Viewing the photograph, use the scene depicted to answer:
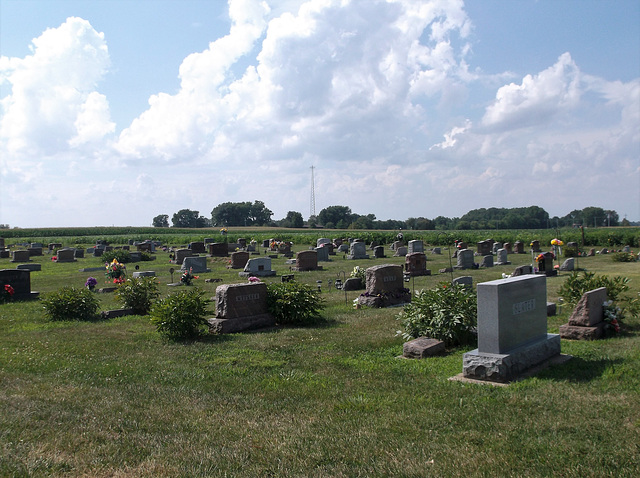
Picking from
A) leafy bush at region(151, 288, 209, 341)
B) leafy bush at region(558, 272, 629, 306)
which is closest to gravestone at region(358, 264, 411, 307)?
leafy bush at region(558, 272, 629, 306)

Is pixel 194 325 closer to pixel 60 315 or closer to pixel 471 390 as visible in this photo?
pixel 60 315

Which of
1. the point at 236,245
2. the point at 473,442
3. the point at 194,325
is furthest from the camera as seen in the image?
the point at 236,245

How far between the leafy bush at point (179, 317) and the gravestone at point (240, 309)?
638mm

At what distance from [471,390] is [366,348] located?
3.22m

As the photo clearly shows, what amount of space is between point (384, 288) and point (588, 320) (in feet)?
21.5

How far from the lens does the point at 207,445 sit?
4.86 metres

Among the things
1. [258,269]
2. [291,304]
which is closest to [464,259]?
[258,269]

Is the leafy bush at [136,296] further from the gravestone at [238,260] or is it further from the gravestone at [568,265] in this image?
the gravestone at [568,265]

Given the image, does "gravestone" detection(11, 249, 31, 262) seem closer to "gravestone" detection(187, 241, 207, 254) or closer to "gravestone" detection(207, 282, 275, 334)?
"gravestone" detection(187, 241, 207, 254)

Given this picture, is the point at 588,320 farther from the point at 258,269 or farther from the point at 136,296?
the point at 258,269

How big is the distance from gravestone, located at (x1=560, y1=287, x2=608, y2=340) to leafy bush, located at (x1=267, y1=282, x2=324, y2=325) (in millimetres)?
5410

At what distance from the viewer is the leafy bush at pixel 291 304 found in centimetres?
1189

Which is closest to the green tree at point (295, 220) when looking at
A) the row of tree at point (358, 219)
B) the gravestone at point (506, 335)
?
the row of tree at point (358, 219)

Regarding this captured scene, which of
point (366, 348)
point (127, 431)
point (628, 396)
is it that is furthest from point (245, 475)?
point (366, 348)
